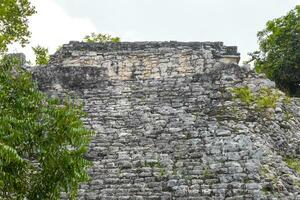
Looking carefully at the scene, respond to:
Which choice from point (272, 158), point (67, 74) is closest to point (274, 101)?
point (272, 158)

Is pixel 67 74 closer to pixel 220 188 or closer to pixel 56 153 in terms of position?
pixel 220 188

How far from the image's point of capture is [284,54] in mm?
15758

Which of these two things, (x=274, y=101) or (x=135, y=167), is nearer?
(x=135, y=167)

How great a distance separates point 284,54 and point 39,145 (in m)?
11.9

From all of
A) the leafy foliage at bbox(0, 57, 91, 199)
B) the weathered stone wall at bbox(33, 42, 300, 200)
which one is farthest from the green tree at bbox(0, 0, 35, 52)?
the leafy foliage at bbox(0, 57, 91, 199)

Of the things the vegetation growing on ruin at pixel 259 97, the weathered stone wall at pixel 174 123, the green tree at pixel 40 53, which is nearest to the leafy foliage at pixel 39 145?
the weathered stone wall at pixel 174 123

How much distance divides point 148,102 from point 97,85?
3.92 ft

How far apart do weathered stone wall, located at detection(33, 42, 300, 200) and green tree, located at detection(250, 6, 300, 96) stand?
4.72m

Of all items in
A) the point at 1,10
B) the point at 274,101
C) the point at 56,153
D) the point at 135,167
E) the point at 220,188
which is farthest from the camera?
the point at 1,10

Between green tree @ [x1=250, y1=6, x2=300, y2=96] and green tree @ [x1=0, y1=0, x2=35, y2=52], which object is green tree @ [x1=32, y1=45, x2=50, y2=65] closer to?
green tree @ [x1=0, y1=0, x2=35, y2=52]

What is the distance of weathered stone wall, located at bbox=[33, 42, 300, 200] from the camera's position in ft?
24.3

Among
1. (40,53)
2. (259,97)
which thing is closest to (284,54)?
(259,97)

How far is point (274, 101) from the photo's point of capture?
9.20 meters

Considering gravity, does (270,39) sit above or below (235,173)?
above
